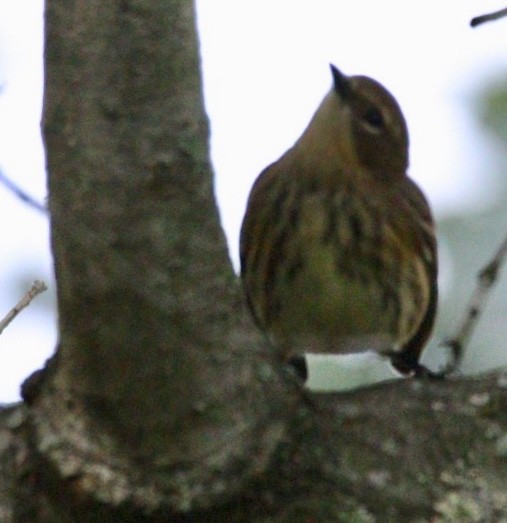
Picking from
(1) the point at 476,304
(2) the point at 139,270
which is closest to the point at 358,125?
(1) the point at 476,304

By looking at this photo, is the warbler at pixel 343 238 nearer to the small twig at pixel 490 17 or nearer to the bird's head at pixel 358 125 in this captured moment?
the bird's head at pixel 358 125

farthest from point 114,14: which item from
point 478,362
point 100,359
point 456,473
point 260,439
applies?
point 478,362

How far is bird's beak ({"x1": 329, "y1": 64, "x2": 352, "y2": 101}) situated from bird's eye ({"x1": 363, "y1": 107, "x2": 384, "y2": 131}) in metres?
0.12

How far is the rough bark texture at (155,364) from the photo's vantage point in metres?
2.99

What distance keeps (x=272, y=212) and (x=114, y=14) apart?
2368mm

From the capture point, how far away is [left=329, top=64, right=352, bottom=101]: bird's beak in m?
5.28

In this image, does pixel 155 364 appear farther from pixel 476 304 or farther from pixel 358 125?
pixel 358 125

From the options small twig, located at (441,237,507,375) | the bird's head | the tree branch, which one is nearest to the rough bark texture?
the tree branch

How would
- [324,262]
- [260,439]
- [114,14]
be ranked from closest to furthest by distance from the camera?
[114,14] → [260,439] → [324,262]

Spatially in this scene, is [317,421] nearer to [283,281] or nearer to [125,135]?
[125,135]

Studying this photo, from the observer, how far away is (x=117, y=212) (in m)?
3.00

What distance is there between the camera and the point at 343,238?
5.10 m

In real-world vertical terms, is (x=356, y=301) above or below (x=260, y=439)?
below

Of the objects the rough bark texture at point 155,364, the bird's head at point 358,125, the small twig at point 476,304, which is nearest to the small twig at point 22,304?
the rough bark texture at point 155,364
